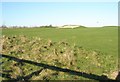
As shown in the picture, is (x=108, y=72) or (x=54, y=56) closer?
(x=108, y=72)

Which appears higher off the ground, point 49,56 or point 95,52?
point 95,52

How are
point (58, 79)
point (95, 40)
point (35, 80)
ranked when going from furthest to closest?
point (95, 40)
point (58, 79)
point (35, 80)

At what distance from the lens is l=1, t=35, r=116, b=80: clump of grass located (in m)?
11.5

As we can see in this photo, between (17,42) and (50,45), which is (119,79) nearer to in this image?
(50,45)

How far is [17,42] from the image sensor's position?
1838cm

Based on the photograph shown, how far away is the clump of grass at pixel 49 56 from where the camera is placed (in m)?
11.5

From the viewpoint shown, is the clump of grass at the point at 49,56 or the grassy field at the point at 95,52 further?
the grassy field at the point at 95,52

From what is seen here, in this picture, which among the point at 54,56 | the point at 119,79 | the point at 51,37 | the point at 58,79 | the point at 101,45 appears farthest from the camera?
the point at 51,37

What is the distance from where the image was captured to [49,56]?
577 inches

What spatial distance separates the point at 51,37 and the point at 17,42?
3080mm

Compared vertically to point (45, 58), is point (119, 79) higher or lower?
higher

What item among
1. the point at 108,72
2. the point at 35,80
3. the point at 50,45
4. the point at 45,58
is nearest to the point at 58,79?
the point at 35,80

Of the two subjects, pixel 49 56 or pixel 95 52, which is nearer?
pixel 49 56

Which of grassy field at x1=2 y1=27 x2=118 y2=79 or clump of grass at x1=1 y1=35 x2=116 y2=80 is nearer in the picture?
clump of grass at x1=1 y1=35 x2=116 y2=80
